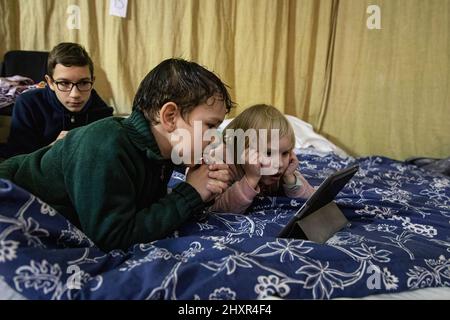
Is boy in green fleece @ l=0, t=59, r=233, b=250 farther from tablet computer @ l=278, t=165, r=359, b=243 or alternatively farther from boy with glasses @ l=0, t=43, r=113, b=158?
boy with glasses @ l=0, t=43, r=113, b=158

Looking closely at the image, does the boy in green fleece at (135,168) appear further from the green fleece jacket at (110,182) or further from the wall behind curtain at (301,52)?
the wall behind curtain at (301,52)

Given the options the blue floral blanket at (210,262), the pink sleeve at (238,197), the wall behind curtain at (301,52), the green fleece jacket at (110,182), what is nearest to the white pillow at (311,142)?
the wall behind curtain at (301,52)

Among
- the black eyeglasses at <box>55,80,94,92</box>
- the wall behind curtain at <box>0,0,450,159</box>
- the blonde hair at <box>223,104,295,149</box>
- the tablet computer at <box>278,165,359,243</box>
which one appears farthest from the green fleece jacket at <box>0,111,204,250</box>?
the wall behind curtain at <box>0,0,450,159</box>

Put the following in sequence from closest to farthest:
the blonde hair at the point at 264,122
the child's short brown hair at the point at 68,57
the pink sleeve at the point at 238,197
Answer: the pink sleeve at the point at 238,197 → the blonde hair at the point at 264,122 → the child's short brown hair at the point at 68,57

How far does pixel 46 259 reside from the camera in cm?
64

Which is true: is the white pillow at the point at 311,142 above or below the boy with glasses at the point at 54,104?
below

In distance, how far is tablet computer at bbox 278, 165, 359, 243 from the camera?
895 mm

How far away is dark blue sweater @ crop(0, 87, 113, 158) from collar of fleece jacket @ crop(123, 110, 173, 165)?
96cm

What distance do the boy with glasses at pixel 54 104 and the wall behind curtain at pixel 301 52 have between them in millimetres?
894

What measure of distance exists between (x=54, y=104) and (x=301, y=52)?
1794 mm

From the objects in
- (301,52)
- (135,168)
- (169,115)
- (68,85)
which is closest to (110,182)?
(135,168)

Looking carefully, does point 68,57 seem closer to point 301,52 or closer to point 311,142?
point 311,142

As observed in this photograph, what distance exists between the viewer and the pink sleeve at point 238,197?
1104mm
